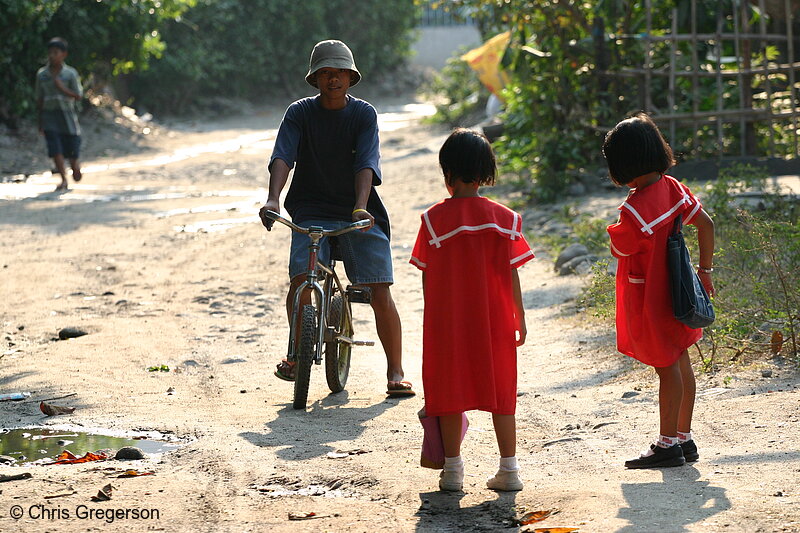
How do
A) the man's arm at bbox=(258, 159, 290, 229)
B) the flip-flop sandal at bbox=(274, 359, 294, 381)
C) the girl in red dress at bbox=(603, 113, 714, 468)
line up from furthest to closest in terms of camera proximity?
1. the flip-flop sandal at bbox=(274, 359, 294, 381)
2. the man's arm at bbox=(258, 159, 290, 229)
3. the girl in red dress at bbox=(603, 113, 714, 468)

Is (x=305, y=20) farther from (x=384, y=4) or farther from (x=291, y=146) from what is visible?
(x=291, y=146)

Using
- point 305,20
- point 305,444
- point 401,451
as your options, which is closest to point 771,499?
point 401,451

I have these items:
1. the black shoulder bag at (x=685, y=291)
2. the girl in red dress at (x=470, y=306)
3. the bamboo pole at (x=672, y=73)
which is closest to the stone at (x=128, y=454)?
the girl in red dress at (x=470, y=306)

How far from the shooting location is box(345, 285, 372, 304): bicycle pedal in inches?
206

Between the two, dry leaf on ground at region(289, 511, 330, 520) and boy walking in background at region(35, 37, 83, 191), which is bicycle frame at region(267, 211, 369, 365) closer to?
dry leaf on ground at region(289, 511, 330, 520)

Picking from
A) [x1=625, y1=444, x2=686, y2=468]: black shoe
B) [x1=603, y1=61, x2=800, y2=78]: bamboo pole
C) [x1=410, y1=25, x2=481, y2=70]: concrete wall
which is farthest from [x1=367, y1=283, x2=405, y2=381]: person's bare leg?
[x1=410, y1=25, x2=481, y2=70]: concrete wall

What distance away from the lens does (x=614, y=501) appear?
3455 millimetres

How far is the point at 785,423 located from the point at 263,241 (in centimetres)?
672

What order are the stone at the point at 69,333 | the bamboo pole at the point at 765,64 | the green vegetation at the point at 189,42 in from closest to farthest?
1. the stone at the point at 69,333
2. the bamboo pole at the point at 765,64
3. the green vegetation at the point at 189,42

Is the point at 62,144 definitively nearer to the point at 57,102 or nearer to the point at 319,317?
the point at 57,102

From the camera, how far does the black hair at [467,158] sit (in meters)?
3.69

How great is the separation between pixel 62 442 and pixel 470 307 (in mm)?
2010

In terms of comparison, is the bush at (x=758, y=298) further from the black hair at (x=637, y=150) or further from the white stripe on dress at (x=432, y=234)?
the white stripe on dress at (x=432, y=234)

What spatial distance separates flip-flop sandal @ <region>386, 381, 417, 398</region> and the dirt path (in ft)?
0.19
